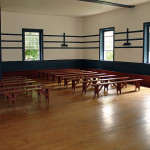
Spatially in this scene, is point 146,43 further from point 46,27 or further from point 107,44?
point 46,27

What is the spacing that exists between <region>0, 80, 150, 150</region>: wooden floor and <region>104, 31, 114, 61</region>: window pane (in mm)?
4485

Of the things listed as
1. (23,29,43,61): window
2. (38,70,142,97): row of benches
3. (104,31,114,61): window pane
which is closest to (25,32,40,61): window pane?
(23,29,43,61): window

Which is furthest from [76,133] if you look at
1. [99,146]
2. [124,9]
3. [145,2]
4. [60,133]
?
[124,9]

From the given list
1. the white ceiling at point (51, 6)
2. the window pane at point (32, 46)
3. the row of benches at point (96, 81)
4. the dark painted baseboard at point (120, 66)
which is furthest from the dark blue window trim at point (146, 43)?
the window pane at point (32, 46)

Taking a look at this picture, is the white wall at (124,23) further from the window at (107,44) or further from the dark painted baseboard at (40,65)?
the dark painted baseboard at (40,65)

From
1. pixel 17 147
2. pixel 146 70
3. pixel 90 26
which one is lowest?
pixel 17 147

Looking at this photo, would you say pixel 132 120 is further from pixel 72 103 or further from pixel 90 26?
pixel 90 26

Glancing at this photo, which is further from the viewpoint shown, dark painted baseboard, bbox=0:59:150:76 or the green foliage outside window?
the green foliage outside window

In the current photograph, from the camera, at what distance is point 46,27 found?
11.0m

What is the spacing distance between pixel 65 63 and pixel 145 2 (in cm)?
518

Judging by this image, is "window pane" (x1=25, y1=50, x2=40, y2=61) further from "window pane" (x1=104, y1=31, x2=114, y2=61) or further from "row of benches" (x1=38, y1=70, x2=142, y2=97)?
"window pane" (x1=104, y1=31, x2=114, y2=61)

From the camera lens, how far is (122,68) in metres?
9.64

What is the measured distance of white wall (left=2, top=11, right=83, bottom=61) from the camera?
397 inches

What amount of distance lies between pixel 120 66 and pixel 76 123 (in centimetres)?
616
